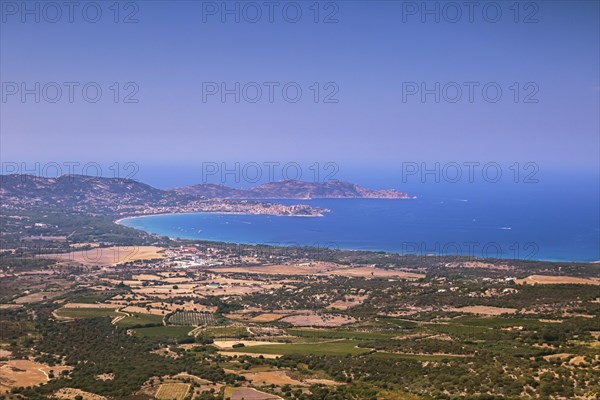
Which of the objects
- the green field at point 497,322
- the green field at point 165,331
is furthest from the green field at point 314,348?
the green field at point 497,322

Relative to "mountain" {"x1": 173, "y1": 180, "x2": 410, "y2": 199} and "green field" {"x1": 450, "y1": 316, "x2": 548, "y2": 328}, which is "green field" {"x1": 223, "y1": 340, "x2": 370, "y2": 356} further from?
"mountain" {"x1": 173, "y1": 180, "x2": 410, "y2": 199}

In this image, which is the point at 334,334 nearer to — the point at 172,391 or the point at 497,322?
the point at 497,322

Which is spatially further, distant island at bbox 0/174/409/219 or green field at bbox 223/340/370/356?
distant island at bbox 0/174/409/219

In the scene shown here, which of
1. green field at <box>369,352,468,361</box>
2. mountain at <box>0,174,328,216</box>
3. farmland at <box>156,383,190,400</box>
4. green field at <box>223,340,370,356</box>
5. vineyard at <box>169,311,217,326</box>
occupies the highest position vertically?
mountain at <box>0,174,328,216</box>

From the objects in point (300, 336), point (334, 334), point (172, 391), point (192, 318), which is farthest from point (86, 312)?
point (172, 391)

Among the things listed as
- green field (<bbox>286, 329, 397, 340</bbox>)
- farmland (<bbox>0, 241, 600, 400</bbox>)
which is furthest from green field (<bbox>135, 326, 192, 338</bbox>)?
green field (<bbox>286, 329, 397, 340</bbox>)

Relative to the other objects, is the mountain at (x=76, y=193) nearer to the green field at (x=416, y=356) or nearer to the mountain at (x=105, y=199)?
the mountain at (x=105, y=199)
